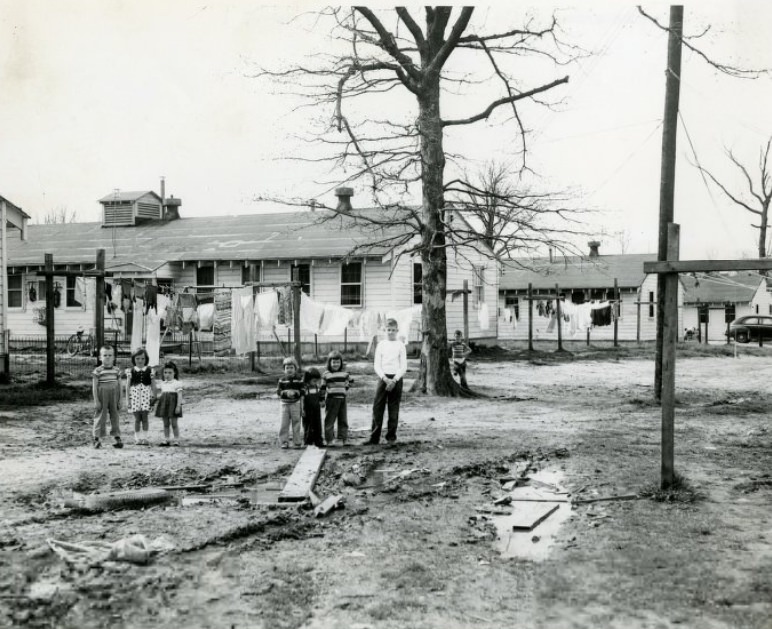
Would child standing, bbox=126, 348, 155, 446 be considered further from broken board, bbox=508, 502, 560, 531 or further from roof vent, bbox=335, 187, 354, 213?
roof vent, bbox=335, 187, 354, 213

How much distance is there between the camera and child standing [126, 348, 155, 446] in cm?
1142

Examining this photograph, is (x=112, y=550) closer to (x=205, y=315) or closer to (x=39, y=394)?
(x=39, y=394)

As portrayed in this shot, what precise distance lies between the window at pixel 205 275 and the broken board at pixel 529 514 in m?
24.7

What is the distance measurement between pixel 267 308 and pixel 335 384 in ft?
31.3

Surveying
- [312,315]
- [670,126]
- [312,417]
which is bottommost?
[312,417]

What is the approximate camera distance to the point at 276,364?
992 inches

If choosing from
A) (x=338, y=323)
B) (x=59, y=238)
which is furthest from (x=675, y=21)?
(x=59, y=238)

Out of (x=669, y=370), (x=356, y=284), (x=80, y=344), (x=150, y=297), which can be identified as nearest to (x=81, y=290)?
(x=150, y=297)

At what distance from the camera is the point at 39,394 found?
1625 cm

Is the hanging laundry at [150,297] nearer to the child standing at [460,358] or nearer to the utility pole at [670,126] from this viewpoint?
the child standing at [460,358]

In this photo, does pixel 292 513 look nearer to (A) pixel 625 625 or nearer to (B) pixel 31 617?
(B) pixel 31 617

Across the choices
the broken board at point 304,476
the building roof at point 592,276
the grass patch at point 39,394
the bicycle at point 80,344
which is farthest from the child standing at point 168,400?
the building roof at point 592,276

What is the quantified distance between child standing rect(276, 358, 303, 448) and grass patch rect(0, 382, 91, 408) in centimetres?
663

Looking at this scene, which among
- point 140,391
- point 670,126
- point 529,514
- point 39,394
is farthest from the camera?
point 39,394
